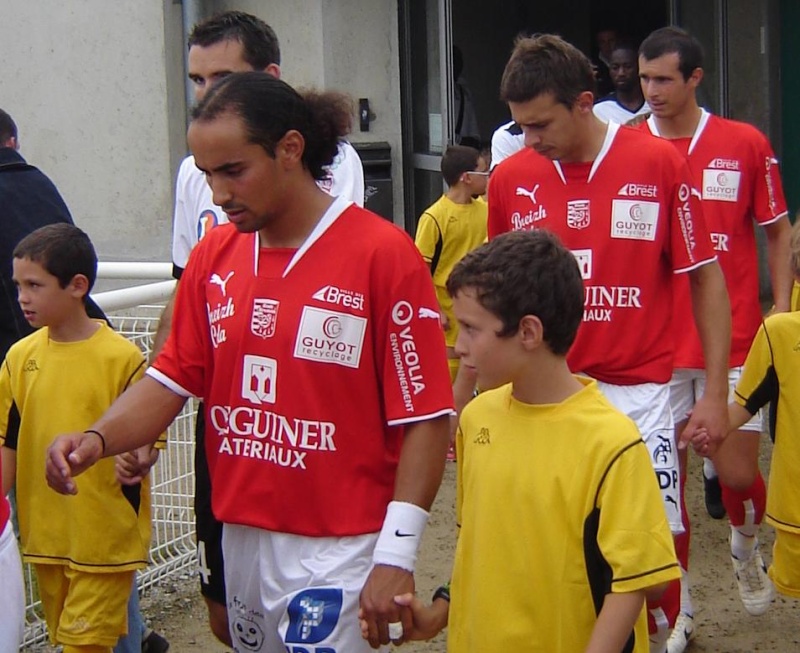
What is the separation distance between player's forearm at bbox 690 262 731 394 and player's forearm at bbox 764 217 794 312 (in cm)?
120

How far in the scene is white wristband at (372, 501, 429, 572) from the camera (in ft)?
10.8

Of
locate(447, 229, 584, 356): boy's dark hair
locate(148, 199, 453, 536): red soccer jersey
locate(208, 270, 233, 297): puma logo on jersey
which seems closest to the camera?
locate(447, 229, 584, 356): boy's dark hair

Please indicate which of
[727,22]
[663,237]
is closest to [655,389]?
[663,237]

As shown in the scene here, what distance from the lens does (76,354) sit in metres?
4.83

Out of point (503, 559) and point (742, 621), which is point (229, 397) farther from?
point (742, 621)

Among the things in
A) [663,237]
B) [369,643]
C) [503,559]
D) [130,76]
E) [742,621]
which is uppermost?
[130,76]

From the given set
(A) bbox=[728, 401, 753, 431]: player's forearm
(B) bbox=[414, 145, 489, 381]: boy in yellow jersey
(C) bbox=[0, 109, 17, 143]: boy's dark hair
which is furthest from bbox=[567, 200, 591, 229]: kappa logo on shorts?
(B) bbox=[414, 145, 489, 381]: boy in yellow jersey

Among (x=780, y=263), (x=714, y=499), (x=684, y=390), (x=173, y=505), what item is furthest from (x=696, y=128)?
A: (x=173, y=505)

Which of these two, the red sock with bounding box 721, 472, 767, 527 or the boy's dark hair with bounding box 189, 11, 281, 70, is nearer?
the boy's dark hair with bounding box 189, 11, 281, 70

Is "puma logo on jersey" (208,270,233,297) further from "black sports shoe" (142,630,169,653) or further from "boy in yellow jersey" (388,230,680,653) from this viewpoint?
"black sports shoe" (142,630,169,653)

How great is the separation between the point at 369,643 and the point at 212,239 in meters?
1.12

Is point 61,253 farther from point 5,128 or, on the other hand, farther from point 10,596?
point 10,596

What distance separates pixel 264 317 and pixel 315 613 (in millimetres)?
726

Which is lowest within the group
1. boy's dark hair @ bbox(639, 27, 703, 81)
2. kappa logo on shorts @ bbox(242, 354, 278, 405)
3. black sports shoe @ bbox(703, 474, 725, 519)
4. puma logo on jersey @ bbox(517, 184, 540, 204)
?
black sports shoe @ bbox(703, 474, 725, 519)
